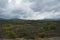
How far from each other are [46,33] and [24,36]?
17.9ft

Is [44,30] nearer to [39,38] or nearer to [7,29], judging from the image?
[39,38]

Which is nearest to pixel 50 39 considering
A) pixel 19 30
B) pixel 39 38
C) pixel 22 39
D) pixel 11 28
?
pixel 39 38

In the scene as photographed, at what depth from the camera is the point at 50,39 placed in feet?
129

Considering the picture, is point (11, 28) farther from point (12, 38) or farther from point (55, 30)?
point (55, 30)

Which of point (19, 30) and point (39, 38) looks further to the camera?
point (19, 30)

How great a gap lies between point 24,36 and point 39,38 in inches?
128

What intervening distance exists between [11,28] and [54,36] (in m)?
11.8

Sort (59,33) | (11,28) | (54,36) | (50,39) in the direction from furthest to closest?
(11,28) < (59,33) < (54,36) < (50,39)

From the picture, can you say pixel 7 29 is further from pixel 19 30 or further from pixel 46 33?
A: pixel 46 33

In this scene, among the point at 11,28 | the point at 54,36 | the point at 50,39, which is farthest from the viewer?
the point at 11,28

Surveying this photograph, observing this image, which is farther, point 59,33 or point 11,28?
point 11,28

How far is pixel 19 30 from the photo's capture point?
45.4 metres

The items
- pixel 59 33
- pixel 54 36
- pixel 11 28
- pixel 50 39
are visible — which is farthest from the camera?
pixel 11 28

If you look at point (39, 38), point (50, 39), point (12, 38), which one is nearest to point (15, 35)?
point (12, 38)
